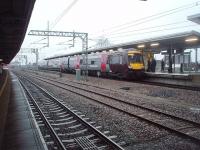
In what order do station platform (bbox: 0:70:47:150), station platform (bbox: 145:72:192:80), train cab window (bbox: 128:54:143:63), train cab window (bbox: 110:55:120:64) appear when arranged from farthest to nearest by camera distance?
train cab window (bbox: 110:55:120:64) → train cab window (bbox: 128:54:143:63) → station platform (bbox: 145:72:192:80) → station platform (bbox: 0:70:47:150)

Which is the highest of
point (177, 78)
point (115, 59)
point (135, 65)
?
point (115, 59)

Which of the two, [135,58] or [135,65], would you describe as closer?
[135,65]

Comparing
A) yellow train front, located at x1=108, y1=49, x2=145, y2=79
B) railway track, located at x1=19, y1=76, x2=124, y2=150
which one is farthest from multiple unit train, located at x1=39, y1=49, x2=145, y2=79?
railway track, located at x1=19, y1=76, x2=124, y2=150

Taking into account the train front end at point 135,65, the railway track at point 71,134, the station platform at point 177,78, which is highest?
the train front end at point 135,65

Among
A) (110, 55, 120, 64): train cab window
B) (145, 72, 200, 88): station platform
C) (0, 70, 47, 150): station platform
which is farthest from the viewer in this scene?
(110, 55, 120, 64): train cab window

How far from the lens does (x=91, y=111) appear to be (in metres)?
13.4

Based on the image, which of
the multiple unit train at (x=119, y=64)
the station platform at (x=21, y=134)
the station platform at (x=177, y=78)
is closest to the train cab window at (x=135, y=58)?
the multiple unit train at (x=119, y=64)

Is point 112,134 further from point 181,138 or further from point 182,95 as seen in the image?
point 182,95

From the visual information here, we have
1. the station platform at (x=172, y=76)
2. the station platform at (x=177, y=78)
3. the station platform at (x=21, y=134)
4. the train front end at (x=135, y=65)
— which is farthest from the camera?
the train front end at (x=135, y=65)

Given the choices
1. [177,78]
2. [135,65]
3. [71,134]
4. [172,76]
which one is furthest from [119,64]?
[71,134]

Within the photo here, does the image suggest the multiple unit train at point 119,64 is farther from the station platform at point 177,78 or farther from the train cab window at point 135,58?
the station platform at point 177,78

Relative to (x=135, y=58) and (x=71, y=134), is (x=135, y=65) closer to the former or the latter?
(x=135, y=58)

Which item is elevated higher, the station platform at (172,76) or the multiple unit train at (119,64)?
the multiple unit train at (119,64)

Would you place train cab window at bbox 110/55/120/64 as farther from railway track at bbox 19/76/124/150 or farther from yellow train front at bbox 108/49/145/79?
railway track at bbox 19/76/124/150
